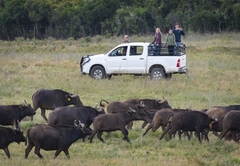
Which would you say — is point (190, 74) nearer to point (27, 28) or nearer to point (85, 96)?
point (85, 96)

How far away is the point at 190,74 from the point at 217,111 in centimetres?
1124

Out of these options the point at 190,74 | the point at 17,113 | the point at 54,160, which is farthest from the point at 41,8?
the point at 54,160

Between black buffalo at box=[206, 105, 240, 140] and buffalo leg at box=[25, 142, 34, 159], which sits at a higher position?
black buffalo at box=[206, 105, 240, 140]

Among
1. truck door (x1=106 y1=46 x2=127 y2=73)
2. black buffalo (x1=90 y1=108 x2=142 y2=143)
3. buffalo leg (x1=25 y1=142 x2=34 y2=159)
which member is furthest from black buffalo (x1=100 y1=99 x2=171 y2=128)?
truck door (x1=106 y1=46 x2=127 y2=73)

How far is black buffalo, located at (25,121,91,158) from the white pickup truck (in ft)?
41.9

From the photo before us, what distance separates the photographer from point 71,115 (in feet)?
51.6

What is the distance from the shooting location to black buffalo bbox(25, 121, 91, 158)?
13.2m

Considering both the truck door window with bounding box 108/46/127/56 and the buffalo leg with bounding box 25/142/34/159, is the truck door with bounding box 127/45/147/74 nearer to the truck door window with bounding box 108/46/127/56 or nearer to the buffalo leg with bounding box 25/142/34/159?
the truck door window with bounding box 108/46/127/56

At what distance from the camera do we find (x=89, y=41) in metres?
46.1

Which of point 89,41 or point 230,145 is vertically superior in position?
point 89,41

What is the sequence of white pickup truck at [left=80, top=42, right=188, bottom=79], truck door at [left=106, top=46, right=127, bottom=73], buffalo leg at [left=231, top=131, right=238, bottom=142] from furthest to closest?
truck door at [left=106, top=46, right=127, bottom=73]
white pickup truck at [left=80, top=42, right=188, bottom=79]
buffalo leg at [left=231, top=131, right=238, bottom=142]

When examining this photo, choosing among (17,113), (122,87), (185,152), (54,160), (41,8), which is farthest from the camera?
(41,8)

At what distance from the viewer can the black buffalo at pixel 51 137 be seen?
13180mm

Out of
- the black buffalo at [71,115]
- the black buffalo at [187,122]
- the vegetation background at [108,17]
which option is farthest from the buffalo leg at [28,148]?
the vegetation background at [108,17]
